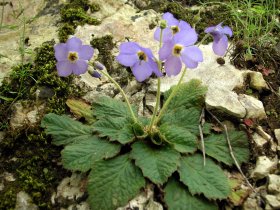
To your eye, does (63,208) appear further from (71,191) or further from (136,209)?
(136,209)

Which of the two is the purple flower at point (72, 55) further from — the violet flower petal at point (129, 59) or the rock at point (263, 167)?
the rock at point (263, 167)

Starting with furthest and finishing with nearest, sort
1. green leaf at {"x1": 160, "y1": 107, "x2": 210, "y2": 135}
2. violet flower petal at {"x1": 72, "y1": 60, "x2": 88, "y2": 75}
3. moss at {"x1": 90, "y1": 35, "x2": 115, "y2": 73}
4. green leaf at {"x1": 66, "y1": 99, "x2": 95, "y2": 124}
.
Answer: moss at {"x1": 90, "y1": 35, "x2": 115, "y2": 73} < green leaf at {"x1": 66, "y1": 99, "x2": 95, "y2": 124} < green leaf at {"x1": 160, "y1": 107, "x2": 210, "y2": 135} < violet flower petal at {"x1": 72, "y1": 60, "x2": 88, "y2": 75}

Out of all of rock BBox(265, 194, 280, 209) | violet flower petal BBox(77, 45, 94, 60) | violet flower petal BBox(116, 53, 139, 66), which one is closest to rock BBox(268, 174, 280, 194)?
rock BBox(265, 194, 280, 209)

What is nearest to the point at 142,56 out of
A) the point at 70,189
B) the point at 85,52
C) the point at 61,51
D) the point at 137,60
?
the point at 137,60

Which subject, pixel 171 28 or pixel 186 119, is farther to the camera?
pixel 186 119

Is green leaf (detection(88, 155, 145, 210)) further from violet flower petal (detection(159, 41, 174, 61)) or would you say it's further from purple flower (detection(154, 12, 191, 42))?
purple flower (detection(154, 12, 191, 42))

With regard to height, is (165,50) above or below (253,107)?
above

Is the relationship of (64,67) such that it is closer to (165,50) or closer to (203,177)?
(165,50)
